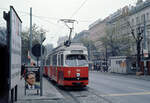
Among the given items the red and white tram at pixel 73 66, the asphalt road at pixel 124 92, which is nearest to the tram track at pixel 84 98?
the asphalt road at pixel 124 92

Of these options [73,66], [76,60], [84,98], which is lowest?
[84,98]

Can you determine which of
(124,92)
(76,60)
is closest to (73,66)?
(76,60)

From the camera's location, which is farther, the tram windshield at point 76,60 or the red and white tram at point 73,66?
the tram windshield at point 76,60

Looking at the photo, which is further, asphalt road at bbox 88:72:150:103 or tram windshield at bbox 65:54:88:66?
tram windshield at bbox 65:54:88:66

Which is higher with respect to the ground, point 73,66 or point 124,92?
point 73,66

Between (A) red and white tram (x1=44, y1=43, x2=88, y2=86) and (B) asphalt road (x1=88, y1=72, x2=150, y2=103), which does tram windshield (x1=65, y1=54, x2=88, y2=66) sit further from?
(B) asphalt road (x1=88, y1=72, x2=150, y2=103)

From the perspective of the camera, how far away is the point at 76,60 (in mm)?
15578

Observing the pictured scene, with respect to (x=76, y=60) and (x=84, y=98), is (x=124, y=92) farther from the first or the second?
(x=76, y=60)

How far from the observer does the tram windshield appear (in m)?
15.4

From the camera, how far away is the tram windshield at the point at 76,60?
1540cm

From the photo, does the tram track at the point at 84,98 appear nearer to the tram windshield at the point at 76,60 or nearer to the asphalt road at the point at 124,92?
the asphalt road at the point at 124,92

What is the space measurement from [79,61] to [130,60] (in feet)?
78.9

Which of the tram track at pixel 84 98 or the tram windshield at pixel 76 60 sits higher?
the tram windshield at pixel 76 60

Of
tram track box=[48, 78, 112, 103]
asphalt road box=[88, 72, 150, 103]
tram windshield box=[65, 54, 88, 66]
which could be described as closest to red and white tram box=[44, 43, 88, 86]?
tram windshield box=[65, 54, 88, 66]
